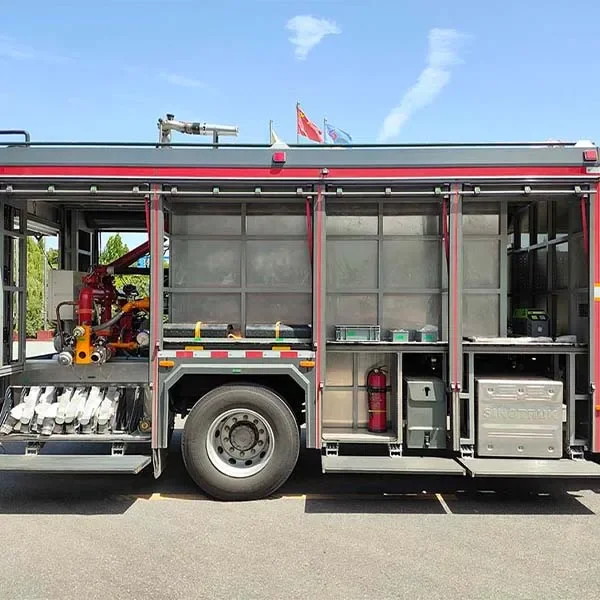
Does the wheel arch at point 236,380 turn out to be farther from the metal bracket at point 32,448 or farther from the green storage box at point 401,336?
the metal bracket at point 32,448

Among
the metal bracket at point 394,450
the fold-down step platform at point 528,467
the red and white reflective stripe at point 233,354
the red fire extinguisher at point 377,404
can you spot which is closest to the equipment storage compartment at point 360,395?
the red fire extinguisher at point 377,404

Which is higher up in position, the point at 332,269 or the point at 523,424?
the point at 332,269

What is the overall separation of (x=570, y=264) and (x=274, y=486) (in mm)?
3673

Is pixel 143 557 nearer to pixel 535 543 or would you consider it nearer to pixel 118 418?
pixel 118 418

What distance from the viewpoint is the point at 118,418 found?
5.83 meters

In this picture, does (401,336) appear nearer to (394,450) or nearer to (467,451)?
(394,450)

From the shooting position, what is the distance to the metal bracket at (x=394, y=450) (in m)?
5.56

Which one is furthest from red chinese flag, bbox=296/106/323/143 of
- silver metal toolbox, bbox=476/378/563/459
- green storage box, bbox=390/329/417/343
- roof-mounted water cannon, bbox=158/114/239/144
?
silver metal toolbox, bbox=476/378/563/459

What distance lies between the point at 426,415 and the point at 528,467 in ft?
3.28

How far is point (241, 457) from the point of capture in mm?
5539

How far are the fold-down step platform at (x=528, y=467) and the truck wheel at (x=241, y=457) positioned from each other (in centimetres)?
166

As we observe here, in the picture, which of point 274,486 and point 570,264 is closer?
point 274,486

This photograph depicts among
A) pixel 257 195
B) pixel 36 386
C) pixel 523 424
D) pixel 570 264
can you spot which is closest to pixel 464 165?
pixel 570 264

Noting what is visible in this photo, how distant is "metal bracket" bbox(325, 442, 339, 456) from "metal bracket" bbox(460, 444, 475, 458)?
1180 mm
